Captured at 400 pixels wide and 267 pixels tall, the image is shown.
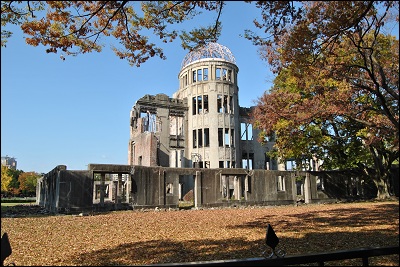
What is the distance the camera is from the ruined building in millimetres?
37406

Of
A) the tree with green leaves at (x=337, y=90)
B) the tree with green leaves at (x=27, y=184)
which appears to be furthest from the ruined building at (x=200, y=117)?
the tree with green leaves at (x=27, y=184)

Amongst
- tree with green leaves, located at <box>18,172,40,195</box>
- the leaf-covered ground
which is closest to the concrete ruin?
the leaf-covered ground

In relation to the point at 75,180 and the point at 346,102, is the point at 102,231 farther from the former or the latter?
the point at 346,102

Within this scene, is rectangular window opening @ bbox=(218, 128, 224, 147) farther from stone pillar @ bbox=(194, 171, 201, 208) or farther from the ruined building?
stone pillar @ bbox=(194, 171, 201, 208)

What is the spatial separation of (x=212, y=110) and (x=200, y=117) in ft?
5.55

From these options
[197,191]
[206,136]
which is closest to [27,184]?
[206,136]

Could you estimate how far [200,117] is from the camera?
38.6m

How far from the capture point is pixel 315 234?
9.36 meters

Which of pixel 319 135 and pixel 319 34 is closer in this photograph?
pixel 319 34

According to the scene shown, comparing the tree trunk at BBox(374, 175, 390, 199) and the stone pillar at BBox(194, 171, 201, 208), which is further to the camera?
the tree trunk at BBox(374, 175, 390, 199)

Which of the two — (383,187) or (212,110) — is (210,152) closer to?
(212,110)


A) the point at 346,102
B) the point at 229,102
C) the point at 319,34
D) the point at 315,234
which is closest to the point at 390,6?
the point at 319,34

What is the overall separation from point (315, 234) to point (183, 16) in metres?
7.10

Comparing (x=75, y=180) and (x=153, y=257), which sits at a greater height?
(x=75, y=180)
